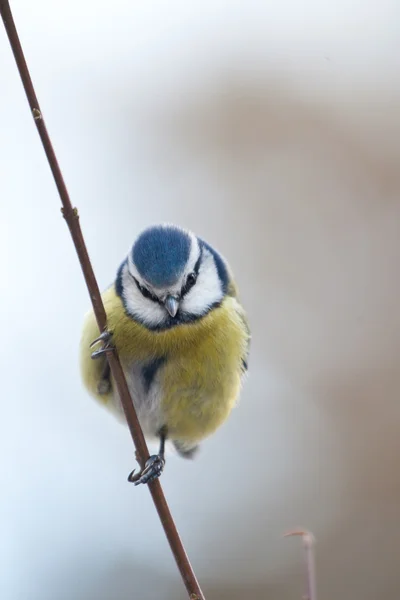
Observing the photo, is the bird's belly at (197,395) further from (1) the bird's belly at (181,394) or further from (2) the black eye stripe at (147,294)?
(2) the black eye stripe at (147,294)

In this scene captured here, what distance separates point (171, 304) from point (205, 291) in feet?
0.47

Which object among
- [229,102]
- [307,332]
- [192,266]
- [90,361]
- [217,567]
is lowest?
[217,567]

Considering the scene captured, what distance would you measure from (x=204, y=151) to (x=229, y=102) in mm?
212

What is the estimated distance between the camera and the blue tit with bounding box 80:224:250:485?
Result: 1.41 m

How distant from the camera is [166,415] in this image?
1550 millimetres

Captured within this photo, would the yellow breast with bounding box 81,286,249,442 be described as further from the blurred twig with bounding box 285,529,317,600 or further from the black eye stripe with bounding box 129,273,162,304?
the blurred twig with bounding box 285,529,317,600

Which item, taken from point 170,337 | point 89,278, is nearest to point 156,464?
point 170,337

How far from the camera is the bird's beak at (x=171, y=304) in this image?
138cm

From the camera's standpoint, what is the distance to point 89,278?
101cm

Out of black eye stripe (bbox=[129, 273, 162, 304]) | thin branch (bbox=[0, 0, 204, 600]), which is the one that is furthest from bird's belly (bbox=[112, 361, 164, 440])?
thin branch (bbox=[0, 0, 204, 600])

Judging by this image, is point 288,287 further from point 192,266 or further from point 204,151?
point 192,266

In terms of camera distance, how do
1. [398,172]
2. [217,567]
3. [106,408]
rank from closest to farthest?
1. [106,408]
2. [217,567]
3. [398,172]

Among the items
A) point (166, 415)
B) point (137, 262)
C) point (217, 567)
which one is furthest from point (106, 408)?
point (217, 567)

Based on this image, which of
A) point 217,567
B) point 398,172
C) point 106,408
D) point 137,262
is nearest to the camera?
point 137,262
